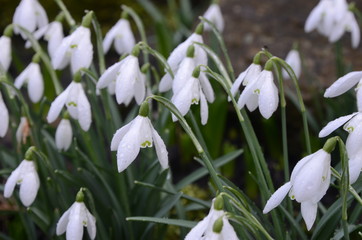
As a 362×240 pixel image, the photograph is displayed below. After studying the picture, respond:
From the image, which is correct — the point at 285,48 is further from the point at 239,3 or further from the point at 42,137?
the point at 42,137

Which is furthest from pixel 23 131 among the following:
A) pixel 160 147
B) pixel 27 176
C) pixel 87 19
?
pixel 160 147

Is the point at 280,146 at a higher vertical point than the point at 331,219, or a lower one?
lower

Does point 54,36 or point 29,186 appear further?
point 54,36

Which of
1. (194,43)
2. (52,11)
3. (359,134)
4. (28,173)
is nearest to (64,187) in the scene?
(28,173)

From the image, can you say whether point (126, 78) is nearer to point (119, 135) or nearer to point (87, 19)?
point (119, 135)

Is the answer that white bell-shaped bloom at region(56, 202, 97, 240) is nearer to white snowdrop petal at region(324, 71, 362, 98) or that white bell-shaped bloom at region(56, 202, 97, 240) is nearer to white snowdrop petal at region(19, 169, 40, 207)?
white snowdrop petal at region(19, 169, 40, 207)

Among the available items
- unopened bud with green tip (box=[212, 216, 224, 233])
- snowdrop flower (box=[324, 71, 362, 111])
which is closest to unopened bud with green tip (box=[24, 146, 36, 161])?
unopened bud with green tip (box=[212, 216, 224, 233])
